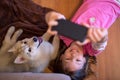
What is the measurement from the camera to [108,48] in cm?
157

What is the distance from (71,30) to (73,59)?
18.7 inches

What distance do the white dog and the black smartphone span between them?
369 millimetres

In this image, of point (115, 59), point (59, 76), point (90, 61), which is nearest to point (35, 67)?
point (59, 76)

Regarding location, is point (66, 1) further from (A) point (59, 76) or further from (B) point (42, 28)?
(A) point (59, 76)

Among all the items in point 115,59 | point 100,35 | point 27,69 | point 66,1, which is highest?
point 100,35

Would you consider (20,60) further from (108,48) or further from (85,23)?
(108,48)

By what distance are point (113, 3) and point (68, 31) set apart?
0.70 metres

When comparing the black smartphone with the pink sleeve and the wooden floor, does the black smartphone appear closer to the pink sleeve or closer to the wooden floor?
the pink sleeve

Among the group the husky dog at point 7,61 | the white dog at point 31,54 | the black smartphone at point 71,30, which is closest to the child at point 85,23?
the white dog at point 31,54

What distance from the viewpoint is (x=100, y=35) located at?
850 millimetres

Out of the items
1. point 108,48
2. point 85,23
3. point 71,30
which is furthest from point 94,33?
point 108,48

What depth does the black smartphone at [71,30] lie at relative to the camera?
31.7 inches

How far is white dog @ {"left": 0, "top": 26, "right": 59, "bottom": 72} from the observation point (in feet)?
3.83

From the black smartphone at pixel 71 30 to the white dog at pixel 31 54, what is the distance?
1.21 ft
